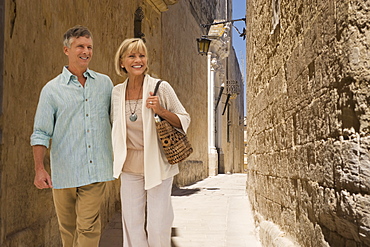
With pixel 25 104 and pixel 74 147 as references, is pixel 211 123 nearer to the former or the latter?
pixel 25 104

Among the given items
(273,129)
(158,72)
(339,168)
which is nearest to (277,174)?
(273,129)

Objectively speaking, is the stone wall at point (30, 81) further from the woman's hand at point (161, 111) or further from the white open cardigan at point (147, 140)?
the woman's hand at point (161, 111)

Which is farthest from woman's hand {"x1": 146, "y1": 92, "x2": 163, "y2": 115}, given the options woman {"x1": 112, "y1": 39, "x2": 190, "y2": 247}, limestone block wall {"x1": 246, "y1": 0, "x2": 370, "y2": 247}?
limestone block wall {"x1": 246, "y1": 0, "x2": 370, "y2": 247}

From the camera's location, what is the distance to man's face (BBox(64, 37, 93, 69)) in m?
2.74

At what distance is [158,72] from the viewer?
911 centimetres

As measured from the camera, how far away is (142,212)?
2.77 meters

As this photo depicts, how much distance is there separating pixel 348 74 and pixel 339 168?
1.45 feet

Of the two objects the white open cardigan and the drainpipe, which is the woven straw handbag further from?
the drainpipe

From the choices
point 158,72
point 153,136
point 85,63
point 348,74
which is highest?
point 158,72

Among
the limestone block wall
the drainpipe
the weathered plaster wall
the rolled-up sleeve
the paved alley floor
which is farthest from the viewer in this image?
the drainpipe

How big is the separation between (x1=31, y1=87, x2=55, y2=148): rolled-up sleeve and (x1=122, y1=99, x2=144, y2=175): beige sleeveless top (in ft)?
1.50

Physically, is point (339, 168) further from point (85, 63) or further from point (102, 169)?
point (85, 63)

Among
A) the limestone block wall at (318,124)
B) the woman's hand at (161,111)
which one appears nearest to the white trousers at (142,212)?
the woman's hand at (161,111)

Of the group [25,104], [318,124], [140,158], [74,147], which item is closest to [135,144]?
[140,158]
